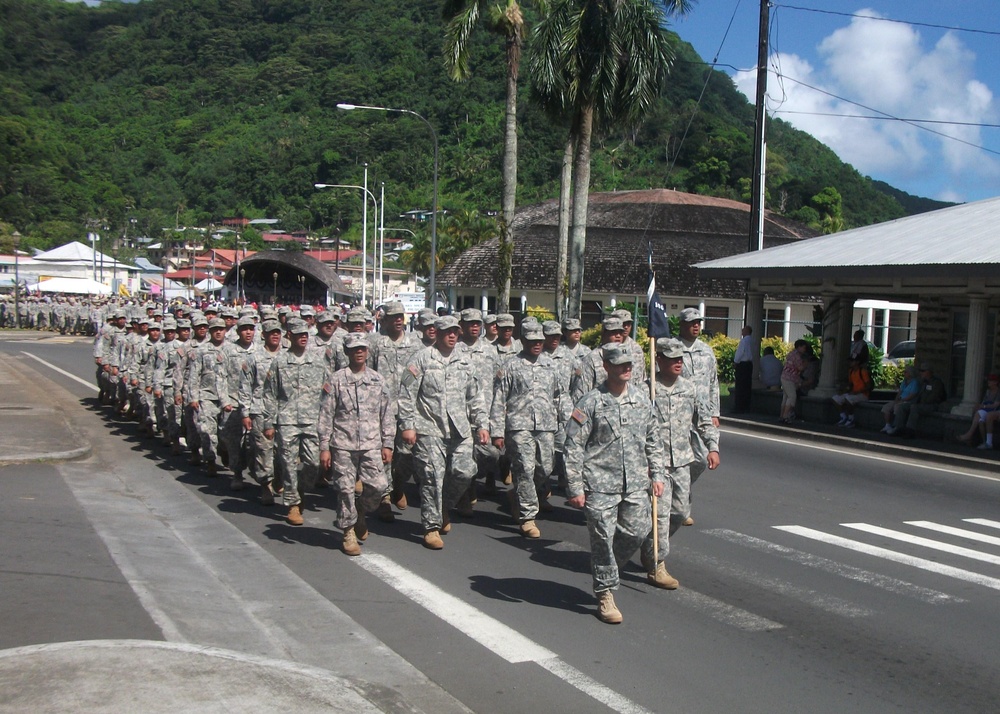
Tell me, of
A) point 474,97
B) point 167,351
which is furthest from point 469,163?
point 167,351

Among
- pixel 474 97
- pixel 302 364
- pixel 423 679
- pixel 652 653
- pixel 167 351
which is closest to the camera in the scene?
pixel 423 679

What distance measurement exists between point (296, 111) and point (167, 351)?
397 feet

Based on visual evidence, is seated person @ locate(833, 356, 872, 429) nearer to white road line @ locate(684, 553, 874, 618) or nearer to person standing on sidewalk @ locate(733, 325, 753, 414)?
person standing on sidewalk @ locate(733, 325, 753, 414)

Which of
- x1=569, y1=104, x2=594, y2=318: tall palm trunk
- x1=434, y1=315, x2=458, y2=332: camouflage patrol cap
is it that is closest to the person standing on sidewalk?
x1=569, y1=104, x2=594, y2=318: tall palm trunk

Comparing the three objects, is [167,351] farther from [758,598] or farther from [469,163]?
[469,163]

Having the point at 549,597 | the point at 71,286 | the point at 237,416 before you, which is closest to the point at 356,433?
the point at 549,597

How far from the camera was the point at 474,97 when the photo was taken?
108 metres

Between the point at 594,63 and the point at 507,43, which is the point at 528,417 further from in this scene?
the point at 507,43

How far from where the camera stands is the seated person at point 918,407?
1830 cm

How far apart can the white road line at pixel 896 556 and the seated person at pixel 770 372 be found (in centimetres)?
1246

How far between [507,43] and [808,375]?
487 inches

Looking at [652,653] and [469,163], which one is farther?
[469,163]

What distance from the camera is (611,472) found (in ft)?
23.1

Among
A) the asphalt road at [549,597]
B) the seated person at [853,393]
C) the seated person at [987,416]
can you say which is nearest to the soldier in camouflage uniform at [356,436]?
the asphalt road at [549,597]
